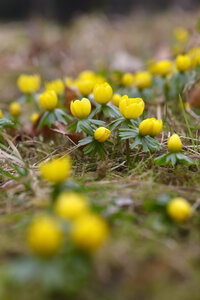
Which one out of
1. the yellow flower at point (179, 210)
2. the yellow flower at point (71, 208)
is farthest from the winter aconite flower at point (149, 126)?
the yellow flower at point (71, 208)

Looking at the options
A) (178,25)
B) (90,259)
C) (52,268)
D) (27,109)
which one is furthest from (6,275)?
(178,25)

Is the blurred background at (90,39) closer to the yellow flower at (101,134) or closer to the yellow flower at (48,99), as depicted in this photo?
the yellow flower at (48,99)

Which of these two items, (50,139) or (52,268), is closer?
(52,268)

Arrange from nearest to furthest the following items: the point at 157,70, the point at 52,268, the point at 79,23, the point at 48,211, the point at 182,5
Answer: the point at 52,268 < the point at 48,211 < the point at 157,70 < the point at 79,23 < the point at 182,5

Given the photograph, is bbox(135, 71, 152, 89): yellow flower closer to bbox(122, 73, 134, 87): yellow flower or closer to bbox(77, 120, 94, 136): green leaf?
bbox(122, 73, 134, 87): yellow flower

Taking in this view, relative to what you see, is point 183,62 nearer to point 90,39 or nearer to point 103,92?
point 103,92

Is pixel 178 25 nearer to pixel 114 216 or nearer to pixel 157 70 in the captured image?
pixel 157 70
